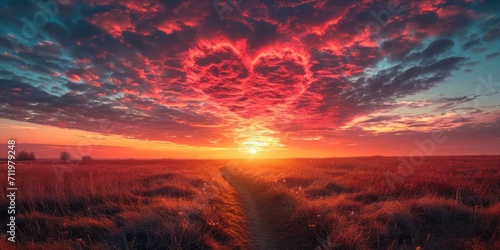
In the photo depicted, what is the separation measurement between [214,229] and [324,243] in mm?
3517

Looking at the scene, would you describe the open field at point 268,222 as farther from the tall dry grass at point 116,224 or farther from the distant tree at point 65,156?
the distant tree at point 65,156

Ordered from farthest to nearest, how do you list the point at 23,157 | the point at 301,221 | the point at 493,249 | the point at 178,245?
the point at 23,157 → the point at 301,221 → the point at 178,245 → the point at 493,249

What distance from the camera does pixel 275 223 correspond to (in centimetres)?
1022

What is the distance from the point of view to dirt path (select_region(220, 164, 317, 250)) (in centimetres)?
814

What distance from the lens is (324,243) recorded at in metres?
7.06

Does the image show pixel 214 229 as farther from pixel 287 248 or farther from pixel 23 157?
pixel 23 157

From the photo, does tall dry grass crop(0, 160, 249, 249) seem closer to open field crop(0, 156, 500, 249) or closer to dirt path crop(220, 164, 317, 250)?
open field crop(0, 156, 500, 249)

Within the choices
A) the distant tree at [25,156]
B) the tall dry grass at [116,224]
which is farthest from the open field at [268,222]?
the distant tree at [25,156]

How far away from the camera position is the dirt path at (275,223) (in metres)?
8.14

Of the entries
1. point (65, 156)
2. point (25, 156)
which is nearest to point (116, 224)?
point (65, 156)

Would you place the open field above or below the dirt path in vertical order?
above

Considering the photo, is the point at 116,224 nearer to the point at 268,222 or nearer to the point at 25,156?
the point at 268,222

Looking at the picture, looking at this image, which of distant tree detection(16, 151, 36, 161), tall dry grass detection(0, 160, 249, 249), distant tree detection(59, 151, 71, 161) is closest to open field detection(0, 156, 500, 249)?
tall dry grass detection(0, 160, 249, 249)

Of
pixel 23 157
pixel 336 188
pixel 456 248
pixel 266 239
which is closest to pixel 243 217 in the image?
pixel 266 239
